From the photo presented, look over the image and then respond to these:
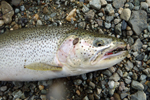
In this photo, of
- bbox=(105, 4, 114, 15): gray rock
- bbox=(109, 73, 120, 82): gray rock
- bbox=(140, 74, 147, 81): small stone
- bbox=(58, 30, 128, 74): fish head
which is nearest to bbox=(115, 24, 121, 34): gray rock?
bbox=(105, 4, 114, 15): gray rock

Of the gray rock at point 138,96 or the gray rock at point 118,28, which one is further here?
the gray rock at point 118,28

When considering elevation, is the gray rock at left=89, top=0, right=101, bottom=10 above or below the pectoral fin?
above

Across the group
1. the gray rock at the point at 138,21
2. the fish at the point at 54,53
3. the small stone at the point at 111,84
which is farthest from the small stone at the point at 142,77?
the gray rock at the point at 138,21

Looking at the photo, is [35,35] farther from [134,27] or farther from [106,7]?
[134,27]

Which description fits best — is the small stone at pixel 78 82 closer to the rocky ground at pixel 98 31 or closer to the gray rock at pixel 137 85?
the rocky ground at pixel 98 31

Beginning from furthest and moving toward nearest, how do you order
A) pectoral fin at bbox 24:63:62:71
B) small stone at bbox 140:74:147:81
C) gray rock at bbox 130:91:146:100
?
small stone at bbox 140:74:147:81, gray rock at bbox 130:91:146:100, pectoral fin at bbox 24:63:62:71

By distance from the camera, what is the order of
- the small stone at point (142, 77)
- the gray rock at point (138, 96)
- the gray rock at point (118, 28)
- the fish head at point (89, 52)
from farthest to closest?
the gray rock at point (118, 28)
the small stone at point (142, 77)
the gray rock at point (138, 96)
the fish head at point (89, 52)

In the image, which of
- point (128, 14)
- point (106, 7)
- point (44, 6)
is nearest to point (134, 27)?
point (128, 14)

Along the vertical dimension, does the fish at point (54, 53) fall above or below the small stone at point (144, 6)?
below

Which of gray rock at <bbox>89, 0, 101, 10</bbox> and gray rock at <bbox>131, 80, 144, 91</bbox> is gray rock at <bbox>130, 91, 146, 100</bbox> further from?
gray rock at <bbox>89, 0, 101, 10</bbox>
